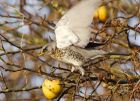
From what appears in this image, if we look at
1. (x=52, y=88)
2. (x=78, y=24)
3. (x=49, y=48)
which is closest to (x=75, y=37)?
(x=78, y=24)

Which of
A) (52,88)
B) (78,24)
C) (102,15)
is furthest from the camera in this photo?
(102,15)

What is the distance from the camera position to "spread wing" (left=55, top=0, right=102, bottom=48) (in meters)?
4.12

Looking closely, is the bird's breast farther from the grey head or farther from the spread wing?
the spread wing

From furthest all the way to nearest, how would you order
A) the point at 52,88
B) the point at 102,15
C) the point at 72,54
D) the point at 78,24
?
the point at 102,15, the point at 72,54, the point at 78,24, the point at 52,88

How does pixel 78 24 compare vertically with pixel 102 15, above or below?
below

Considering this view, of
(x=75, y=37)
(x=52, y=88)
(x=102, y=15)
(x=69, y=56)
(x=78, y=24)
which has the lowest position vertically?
(x=52, y=88)

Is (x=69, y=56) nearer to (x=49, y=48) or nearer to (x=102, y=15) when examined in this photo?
(x=49, y=48)

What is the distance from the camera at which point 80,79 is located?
3.73m

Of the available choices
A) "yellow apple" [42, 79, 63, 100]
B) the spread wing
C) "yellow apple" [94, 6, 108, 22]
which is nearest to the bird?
the spread wing

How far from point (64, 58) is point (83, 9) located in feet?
1.89

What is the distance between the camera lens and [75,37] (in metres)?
4.26

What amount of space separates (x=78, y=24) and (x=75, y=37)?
13 cm

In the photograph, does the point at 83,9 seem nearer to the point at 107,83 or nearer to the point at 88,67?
the point at 88,67

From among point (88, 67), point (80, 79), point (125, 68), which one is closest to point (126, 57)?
point (125, 68)
